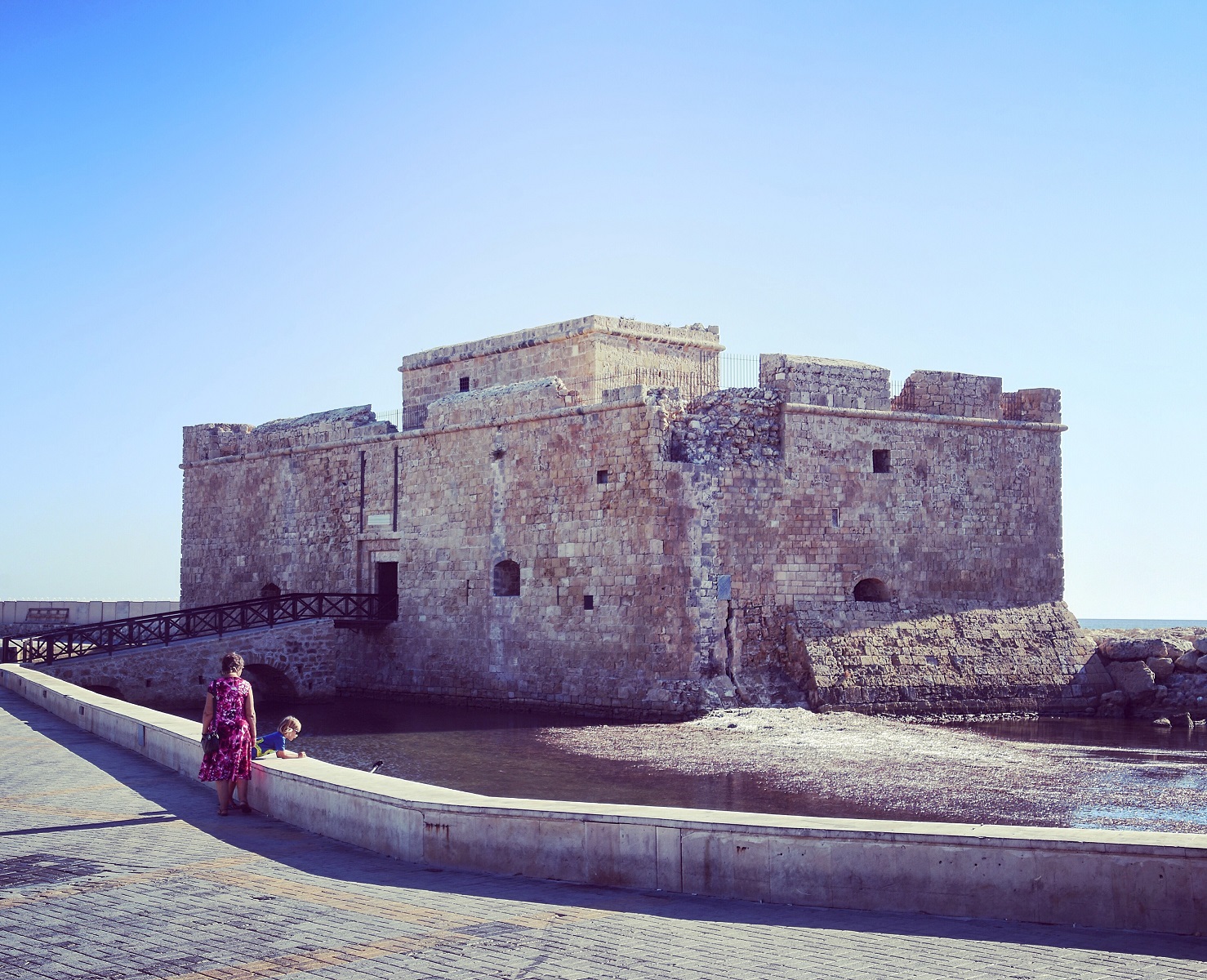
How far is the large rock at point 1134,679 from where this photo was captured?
19906mm

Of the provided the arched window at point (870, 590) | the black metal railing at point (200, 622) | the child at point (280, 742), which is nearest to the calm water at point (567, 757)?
the black metal railing at point (200, 622)

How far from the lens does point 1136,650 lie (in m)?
20.5

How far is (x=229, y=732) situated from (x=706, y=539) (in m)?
11.4

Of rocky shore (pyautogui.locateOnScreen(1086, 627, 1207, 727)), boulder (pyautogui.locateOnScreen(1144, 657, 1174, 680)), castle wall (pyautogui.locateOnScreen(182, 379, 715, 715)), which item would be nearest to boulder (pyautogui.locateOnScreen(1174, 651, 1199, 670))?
rocky shore (pyautogui.locateOnScreen(1086, 627, 1207, 727))

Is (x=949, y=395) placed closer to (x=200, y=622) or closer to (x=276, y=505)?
(x=276, y=505)

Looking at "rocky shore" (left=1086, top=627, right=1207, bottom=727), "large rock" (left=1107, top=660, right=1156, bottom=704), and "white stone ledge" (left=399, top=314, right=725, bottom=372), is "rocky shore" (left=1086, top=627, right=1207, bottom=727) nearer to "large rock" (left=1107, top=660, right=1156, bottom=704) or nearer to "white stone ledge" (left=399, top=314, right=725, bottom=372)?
"large rock" (left=1107, top=660, right=1156, bottom=704)

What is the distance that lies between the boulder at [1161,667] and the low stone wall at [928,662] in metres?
0.77

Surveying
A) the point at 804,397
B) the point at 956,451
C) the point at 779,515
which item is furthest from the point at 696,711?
the point at 956,451

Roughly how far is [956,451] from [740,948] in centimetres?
1690

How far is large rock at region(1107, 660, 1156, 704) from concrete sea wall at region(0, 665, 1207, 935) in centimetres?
1617

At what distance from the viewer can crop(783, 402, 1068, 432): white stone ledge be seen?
765 inches

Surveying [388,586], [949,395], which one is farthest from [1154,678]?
[388,586]

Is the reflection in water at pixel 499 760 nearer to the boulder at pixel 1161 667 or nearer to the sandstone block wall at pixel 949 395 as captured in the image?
the sandstone block wall at pixel 949 395

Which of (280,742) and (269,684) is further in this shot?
(269,684)
